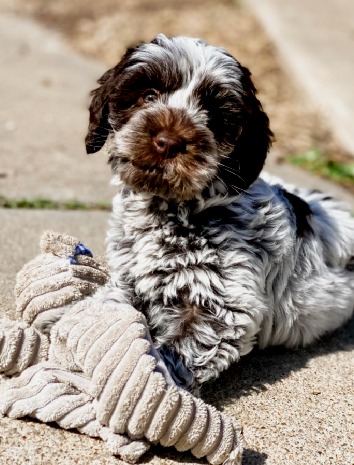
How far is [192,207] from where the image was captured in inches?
155

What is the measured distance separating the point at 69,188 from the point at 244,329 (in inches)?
135

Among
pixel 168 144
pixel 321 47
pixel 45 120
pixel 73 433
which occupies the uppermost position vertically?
pixel 321 47

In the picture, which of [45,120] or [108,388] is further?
[45,120]

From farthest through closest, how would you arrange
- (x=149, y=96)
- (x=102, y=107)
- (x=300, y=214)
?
(x=300, y=214), (x=102, y=107), (x=149, y=96)

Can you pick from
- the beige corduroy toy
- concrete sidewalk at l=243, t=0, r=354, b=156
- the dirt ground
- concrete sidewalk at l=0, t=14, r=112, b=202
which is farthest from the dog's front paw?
concrete sidewalk at l=243, t=0, r=354, b=156

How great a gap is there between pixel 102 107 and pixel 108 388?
1590 millimetres

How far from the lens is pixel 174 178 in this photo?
3656mm

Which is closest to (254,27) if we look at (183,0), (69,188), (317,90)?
(183,0)

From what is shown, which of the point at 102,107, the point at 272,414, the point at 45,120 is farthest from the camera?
the point at 45,120

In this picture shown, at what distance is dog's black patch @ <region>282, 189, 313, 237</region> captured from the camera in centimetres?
439

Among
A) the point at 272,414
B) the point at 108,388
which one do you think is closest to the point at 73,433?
the point at 108,388

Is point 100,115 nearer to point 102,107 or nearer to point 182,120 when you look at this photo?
point 102,107

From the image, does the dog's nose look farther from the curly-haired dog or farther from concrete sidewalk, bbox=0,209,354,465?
concrete sidewalk, bbox=0,209,354,465

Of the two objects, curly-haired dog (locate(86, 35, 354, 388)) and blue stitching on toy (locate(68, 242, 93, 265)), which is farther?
blue stitching on toy (locate(68, 242, 93, 265))
